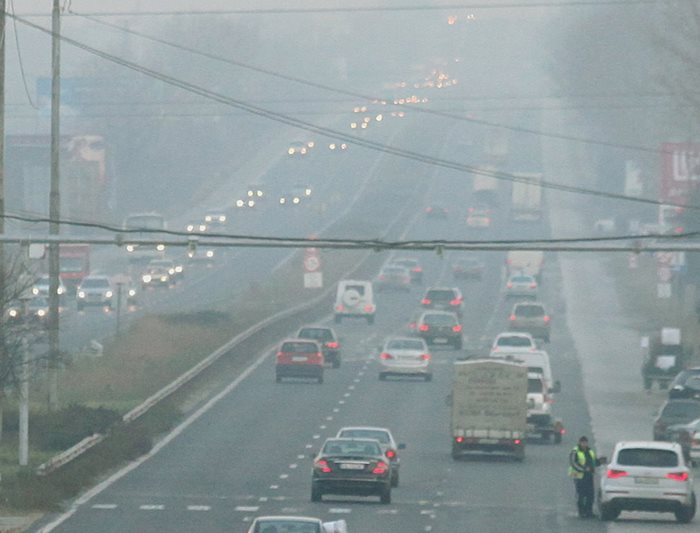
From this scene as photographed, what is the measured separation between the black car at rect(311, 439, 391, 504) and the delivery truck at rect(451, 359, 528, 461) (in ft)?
29.4

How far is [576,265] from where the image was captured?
406 ft

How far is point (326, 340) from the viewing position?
69188mm

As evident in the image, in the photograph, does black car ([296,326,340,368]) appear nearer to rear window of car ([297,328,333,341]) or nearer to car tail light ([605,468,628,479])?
rear window of car ([297,328,333,341])

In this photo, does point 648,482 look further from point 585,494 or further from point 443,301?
point 443,301

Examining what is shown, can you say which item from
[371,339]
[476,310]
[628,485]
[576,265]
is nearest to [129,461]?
[628,485]

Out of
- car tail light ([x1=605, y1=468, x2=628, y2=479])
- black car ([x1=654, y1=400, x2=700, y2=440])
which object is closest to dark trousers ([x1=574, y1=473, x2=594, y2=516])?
car tail light ([x1=605, y1=468, x2=628, y2=479])

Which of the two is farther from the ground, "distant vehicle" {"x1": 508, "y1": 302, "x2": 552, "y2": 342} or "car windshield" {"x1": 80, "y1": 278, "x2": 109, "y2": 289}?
"car windshield" {"x1": 80, "y1": 278, "x2": 109, "y2": 289}

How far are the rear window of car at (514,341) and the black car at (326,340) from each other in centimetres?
607

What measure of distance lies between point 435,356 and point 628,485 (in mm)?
40190

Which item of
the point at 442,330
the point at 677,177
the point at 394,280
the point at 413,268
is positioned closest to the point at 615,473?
the point at 442,330

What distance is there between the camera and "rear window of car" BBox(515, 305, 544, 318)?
80438mm

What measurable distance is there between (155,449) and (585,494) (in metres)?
14.6

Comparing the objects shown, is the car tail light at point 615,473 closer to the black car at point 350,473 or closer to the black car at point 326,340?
the black car at point 350,473

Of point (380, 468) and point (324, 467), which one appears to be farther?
point (380, 468)
